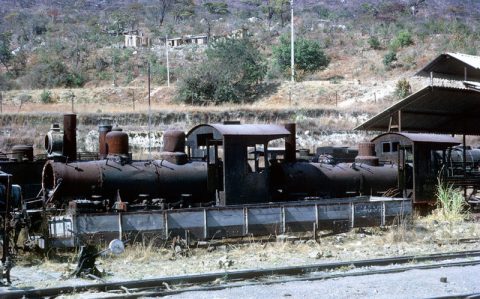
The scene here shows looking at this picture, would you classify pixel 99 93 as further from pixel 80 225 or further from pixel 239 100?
pixel 80 225

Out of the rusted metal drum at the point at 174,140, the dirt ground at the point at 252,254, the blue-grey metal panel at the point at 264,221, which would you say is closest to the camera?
the dirt ground at the point at 252,254

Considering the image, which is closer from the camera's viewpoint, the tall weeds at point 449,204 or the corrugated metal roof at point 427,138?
the tall weeds at point 449,204

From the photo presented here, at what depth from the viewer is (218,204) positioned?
15828mm

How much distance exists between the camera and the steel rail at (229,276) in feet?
30.9

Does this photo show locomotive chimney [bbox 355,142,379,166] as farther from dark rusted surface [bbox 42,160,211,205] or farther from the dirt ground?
dark rusted surface [bbox 42,160,211,205]

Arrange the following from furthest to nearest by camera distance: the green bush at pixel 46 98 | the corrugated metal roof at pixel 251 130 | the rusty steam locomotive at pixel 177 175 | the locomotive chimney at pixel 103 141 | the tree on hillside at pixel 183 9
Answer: the tree on hillside at pixel 183 9 < the green bush at pixel 46 98 < the locomotive chimney at pixel 103 141 < the corrugated metal roof at pixel 251 130 < the rusty steam locomotive at pixel 177 175

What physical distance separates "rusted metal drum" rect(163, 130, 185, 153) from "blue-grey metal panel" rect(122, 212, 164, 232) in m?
3.67

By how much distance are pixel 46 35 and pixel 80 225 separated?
69.8 metres

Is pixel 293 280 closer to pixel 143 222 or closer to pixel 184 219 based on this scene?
pixel 184 219

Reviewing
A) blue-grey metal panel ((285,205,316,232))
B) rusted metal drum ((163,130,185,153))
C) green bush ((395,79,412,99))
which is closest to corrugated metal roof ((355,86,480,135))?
blue-grey metal panel ((285,205,316,232))

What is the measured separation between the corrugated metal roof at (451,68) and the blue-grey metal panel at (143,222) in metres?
13.1

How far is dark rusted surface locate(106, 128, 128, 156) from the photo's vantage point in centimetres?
1638

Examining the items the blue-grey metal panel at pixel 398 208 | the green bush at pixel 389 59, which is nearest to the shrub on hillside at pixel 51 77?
the green bush at pixel 389 59

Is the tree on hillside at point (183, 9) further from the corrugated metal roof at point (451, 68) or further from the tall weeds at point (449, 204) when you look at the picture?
the tall weeds at point (449, 204)
